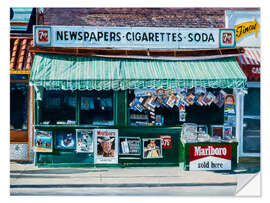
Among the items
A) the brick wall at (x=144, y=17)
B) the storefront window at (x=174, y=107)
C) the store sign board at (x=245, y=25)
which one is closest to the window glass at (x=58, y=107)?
the storefront window at (x=174, y=107)

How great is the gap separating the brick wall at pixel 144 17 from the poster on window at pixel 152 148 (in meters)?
3.91

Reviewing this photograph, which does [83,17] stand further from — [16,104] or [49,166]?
[49,166]

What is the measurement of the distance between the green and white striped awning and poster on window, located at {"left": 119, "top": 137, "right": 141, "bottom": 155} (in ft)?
5.39

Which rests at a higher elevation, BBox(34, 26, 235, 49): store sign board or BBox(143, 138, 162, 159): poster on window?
BBox(34, 26, 235, 49): store sign board

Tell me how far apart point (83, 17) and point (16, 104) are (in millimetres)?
3520

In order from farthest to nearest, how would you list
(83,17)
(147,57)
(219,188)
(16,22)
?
(83,17) < (16,22) < (147,57) < (219,188)

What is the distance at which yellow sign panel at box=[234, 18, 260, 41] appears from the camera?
9.94 metres

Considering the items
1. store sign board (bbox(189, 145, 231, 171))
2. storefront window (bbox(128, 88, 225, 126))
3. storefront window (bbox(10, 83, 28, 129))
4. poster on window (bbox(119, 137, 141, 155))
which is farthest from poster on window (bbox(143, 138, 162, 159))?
storefront window (bbox(10, 83, 28, 129))

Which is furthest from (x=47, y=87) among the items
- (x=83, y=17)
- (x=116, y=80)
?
(x=83, y=17)

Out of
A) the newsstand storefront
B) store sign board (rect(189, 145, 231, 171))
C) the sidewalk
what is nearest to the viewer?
the sidewalk

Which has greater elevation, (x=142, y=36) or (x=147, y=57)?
(x=142, y=36)

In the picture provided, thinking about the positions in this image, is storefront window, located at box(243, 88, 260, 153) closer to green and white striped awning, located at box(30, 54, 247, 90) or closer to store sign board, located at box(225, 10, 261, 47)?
store sign board, located at box(225, 10, 261, 47)

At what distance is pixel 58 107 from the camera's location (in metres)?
9.33

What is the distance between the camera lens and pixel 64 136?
911 centimetres
